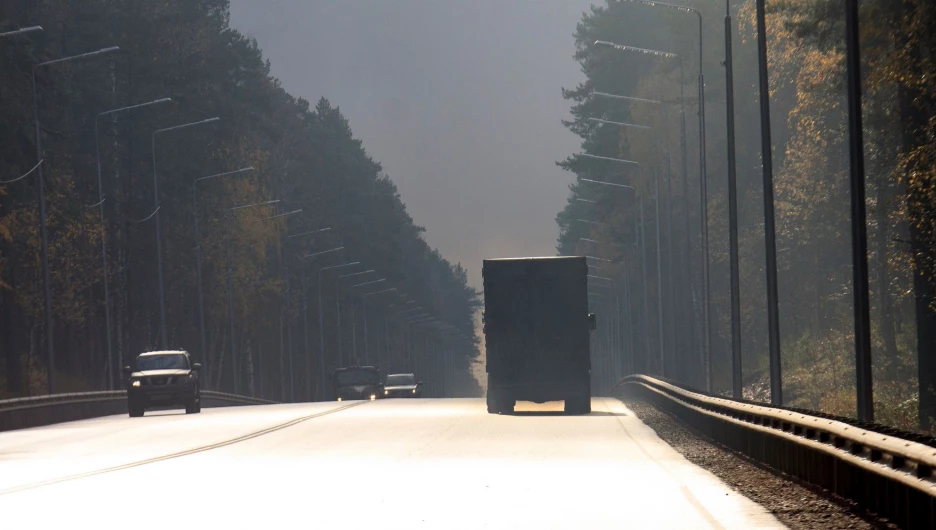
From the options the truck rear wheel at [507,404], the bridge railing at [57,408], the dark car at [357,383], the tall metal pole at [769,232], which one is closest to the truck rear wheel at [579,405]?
the truck rear wheel at [507,404]

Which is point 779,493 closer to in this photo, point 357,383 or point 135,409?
point 135,409

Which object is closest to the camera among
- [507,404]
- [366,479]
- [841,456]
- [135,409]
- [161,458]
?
[841,456]

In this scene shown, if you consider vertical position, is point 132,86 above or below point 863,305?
above

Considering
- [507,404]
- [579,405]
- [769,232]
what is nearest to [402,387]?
[579,405]

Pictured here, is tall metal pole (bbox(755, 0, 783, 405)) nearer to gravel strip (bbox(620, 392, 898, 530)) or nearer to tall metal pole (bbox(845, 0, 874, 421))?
gravel strip (bbox(620, 392, 898, 530))

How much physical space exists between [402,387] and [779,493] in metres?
69.6

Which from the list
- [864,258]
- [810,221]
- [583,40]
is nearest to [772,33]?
[810,221]

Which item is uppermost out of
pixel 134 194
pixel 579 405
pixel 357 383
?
pixel 134 194

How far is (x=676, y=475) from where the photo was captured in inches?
836

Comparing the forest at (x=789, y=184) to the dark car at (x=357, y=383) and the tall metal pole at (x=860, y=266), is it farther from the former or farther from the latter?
the dark car at (x=357, y=383)

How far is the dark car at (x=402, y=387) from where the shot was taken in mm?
87250

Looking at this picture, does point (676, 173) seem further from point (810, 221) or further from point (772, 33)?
point (772, 33)

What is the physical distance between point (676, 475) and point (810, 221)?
52.0 metres

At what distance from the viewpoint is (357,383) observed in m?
78.5
